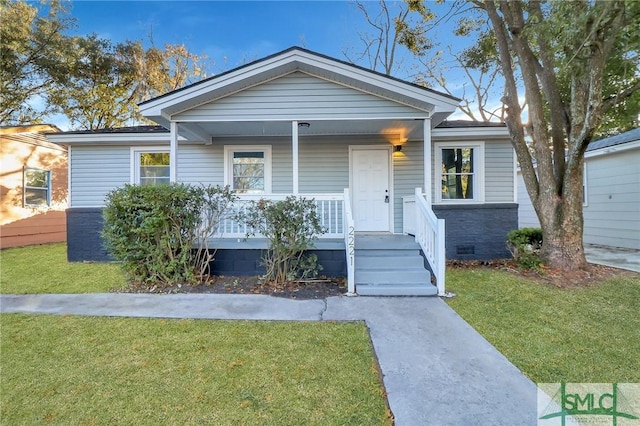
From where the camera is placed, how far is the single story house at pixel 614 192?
28.9 ft

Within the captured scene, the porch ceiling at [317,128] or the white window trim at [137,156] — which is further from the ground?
the porch ceiling at [317,128]

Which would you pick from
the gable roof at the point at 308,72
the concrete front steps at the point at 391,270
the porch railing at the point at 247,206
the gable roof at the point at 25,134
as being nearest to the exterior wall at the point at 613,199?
the gable roof at the point at 308,72

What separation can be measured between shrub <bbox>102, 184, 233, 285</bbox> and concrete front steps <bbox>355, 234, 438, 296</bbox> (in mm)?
2768

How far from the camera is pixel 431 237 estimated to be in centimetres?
537

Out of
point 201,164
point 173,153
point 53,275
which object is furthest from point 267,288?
point 53,275

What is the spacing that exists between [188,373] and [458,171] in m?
7.35

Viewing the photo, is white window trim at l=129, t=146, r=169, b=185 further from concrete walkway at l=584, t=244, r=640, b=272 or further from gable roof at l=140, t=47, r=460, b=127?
concrete walkway at l=584, t=244, r=640, b=272

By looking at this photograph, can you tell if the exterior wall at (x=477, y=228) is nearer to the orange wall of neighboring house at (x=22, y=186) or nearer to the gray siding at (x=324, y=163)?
the gray siding at (x=324, y=163)

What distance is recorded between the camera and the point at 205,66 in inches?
706

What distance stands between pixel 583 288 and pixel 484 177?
3.41 meters

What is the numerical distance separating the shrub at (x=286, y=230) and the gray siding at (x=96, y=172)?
4803 mm

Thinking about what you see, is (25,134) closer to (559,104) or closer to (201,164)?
(201,164)

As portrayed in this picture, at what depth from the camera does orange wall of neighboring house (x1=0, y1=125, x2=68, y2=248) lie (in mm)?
10070

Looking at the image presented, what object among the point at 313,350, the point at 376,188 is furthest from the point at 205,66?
the point at 313,350
